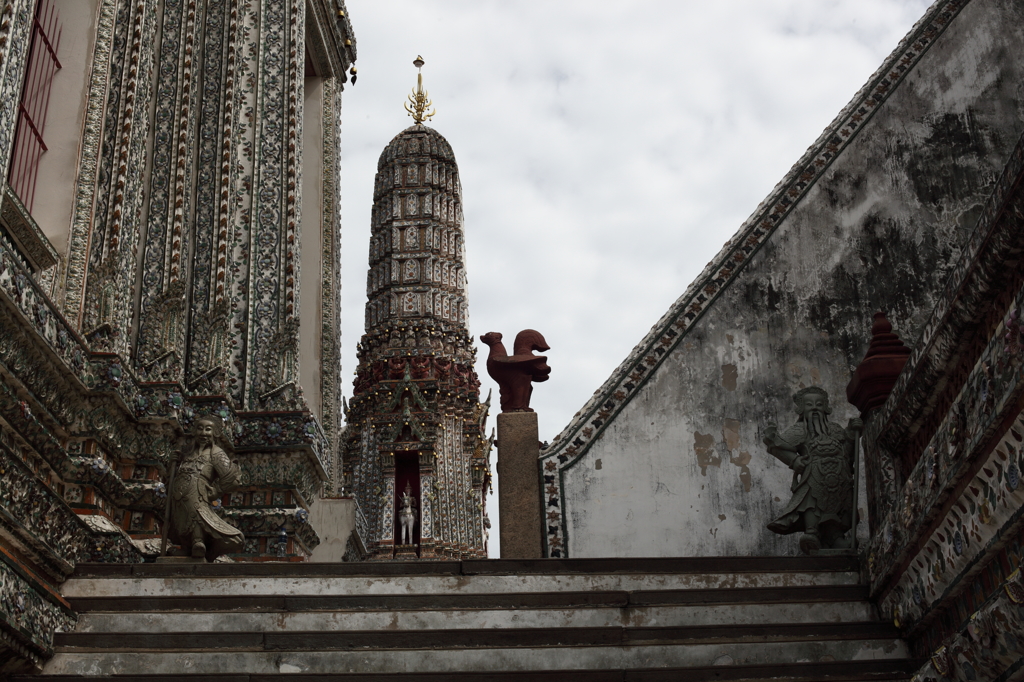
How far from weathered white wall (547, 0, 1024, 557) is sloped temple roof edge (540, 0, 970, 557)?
0.06m

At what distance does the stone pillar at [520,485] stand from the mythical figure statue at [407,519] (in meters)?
19.3

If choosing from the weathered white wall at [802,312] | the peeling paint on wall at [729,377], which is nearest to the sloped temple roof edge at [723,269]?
the weathered white wall at [802,312]

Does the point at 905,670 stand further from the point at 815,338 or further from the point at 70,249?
the point at 70,249

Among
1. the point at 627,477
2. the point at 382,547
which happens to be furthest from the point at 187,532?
the point at 382,547

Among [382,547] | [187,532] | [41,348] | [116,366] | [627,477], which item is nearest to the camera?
[187,532]

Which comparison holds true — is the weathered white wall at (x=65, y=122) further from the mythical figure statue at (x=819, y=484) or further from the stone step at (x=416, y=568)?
the mythical figure statue at (x=819, y=484)

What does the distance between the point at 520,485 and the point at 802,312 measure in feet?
7.65

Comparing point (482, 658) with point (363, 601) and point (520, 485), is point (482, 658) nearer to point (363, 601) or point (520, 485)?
point (363, 601)

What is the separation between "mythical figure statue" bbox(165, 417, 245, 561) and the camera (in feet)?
22.0

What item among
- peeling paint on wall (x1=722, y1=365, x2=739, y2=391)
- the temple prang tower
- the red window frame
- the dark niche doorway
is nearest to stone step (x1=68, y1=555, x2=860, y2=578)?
peeling paint on wall (x1=722, y1=365, x2=739, y2=391)

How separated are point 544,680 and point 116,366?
465cm

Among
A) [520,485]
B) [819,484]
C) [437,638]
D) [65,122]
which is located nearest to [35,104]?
[65,122]

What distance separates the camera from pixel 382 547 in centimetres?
2630

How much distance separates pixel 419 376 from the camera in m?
29.4
